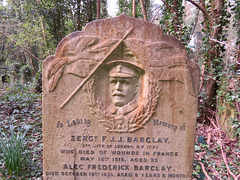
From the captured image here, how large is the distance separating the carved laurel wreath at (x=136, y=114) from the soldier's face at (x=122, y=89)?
0.15 meters

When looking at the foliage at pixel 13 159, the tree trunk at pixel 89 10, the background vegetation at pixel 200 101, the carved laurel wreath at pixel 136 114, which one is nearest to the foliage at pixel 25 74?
the background vegetation at pixel 200 101

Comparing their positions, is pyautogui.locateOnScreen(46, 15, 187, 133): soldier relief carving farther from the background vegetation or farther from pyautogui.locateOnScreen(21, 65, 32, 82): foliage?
pyautogui.locateOnScreen(21, 65, 32, 82): foliage

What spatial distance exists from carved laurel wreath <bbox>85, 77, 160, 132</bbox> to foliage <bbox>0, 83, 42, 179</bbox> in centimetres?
155

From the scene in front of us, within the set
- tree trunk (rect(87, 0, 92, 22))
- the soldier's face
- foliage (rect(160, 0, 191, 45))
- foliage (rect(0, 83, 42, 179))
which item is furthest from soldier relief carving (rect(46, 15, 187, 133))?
tree trunk (rect(87, 0, 92, 22))

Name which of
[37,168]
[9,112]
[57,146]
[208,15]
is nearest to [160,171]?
[57,146]

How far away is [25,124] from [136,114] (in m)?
2.82

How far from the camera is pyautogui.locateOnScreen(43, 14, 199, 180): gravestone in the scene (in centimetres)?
177

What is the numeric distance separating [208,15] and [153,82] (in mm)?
2921

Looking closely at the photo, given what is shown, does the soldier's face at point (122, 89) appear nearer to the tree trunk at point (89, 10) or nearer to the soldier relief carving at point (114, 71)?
the soldier relief carving at point (114, 71)

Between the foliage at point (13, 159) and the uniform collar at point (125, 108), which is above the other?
the uniform collar at point (125, 108)

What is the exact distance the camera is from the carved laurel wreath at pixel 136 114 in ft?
5.93

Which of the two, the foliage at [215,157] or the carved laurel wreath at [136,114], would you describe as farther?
the foliage at [215,157]

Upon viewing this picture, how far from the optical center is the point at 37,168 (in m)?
2.65

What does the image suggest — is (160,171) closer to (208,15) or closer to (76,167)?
(76,167)
